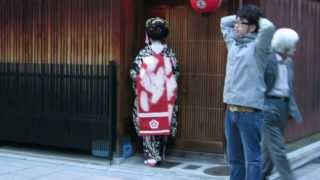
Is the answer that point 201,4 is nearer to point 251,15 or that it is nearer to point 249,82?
point 251,15

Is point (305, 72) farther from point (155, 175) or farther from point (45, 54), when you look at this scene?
point (45, 54)

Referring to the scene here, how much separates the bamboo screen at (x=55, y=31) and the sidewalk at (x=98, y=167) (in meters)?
1.43

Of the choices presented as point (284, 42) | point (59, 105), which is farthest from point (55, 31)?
point (284, 42)

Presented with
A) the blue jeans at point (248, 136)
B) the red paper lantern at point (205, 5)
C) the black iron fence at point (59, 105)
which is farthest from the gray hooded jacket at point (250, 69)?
the black iron fence at point (59, 105)

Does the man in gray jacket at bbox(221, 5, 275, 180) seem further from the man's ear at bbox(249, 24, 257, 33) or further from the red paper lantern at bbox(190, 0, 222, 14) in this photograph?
the red paper lantern at bbox(190, 0, 222, 14)

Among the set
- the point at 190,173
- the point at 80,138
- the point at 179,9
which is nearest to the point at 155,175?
the point at 190,173

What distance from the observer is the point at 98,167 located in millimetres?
8406

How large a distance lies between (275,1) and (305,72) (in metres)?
1.86

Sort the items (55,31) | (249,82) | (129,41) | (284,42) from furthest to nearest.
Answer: (55,31) < (129,41) < (284,42) < (249,82)

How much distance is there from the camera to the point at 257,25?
5699mm

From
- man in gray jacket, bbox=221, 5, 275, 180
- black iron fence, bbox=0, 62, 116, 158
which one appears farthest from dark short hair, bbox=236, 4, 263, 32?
black iron fence, bbox=0, 62, 116, 158

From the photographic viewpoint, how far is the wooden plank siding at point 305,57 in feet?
30.6

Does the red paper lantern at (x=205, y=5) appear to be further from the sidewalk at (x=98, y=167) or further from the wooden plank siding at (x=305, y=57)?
the sidewalk at (x=98, y=167)

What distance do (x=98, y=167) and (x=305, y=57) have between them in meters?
4.10
